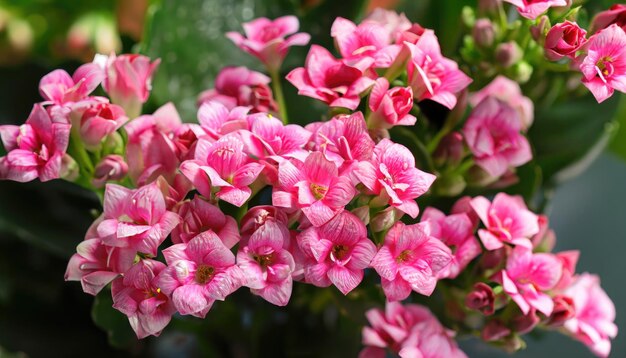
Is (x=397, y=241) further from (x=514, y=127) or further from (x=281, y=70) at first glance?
(x=281, y=70)

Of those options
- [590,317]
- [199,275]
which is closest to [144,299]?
[199,275]

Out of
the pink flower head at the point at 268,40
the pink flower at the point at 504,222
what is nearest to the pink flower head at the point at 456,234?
the pink flower at the point at 504,222

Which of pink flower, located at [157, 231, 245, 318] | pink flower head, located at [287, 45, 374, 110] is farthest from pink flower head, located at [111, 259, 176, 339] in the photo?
pink flower head, located at [287, 45, 374, 110]

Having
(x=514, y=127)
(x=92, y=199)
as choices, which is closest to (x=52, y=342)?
(x=92, y=199)

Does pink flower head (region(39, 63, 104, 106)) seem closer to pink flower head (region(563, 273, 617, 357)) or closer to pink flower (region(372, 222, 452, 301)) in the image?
pink flower (region(372, 222, 452, 301))

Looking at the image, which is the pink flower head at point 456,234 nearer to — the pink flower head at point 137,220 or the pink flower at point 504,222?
the pink flower at point 504,222

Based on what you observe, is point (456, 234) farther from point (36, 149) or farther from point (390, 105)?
point (36, 149)
